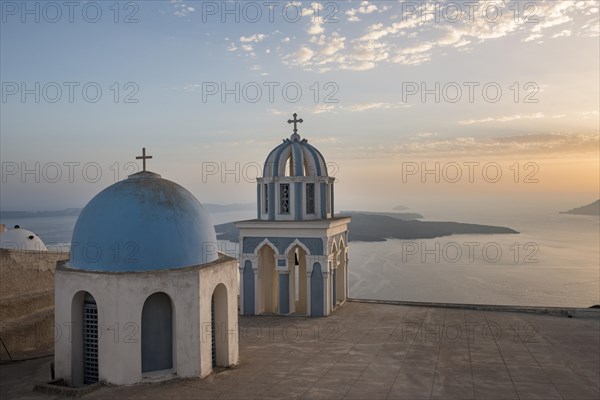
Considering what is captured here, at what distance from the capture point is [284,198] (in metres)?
19.9

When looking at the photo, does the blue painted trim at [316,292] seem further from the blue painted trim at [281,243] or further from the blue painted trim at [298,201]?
the blue painted trim at [298,201]

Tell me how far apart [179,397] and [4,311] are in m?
10.9

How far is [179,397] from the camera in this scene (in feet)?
33.1

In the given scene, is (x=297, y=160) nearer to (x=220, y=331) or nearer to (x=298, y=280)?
(x=298, y=280)

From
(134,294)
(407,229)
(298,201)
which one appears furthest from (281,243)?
(407,229)

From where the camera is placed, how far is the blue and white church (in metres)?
19.0

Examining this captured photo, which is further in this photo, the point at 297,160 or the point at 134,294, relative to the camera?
the point at 297,160

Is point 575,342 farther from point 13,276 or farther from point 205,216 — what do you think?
point 13,276

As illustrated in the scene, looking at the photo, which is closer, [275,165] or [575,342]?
[575,342]

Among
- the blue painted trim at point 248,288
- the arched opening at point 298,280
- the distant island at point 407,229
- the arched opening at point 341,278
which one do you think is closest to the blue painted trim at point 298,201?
the arched opening at point 298,280

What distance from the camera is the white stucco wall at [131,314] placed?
34.6 ft

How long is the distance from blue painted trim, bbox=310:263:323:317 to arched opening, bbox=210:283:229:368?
7.01 m

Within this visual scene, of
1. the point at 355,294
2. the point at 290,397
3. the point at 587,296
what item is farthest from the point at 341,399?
the point at 587,296

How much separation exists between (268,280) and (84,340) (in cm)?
994
